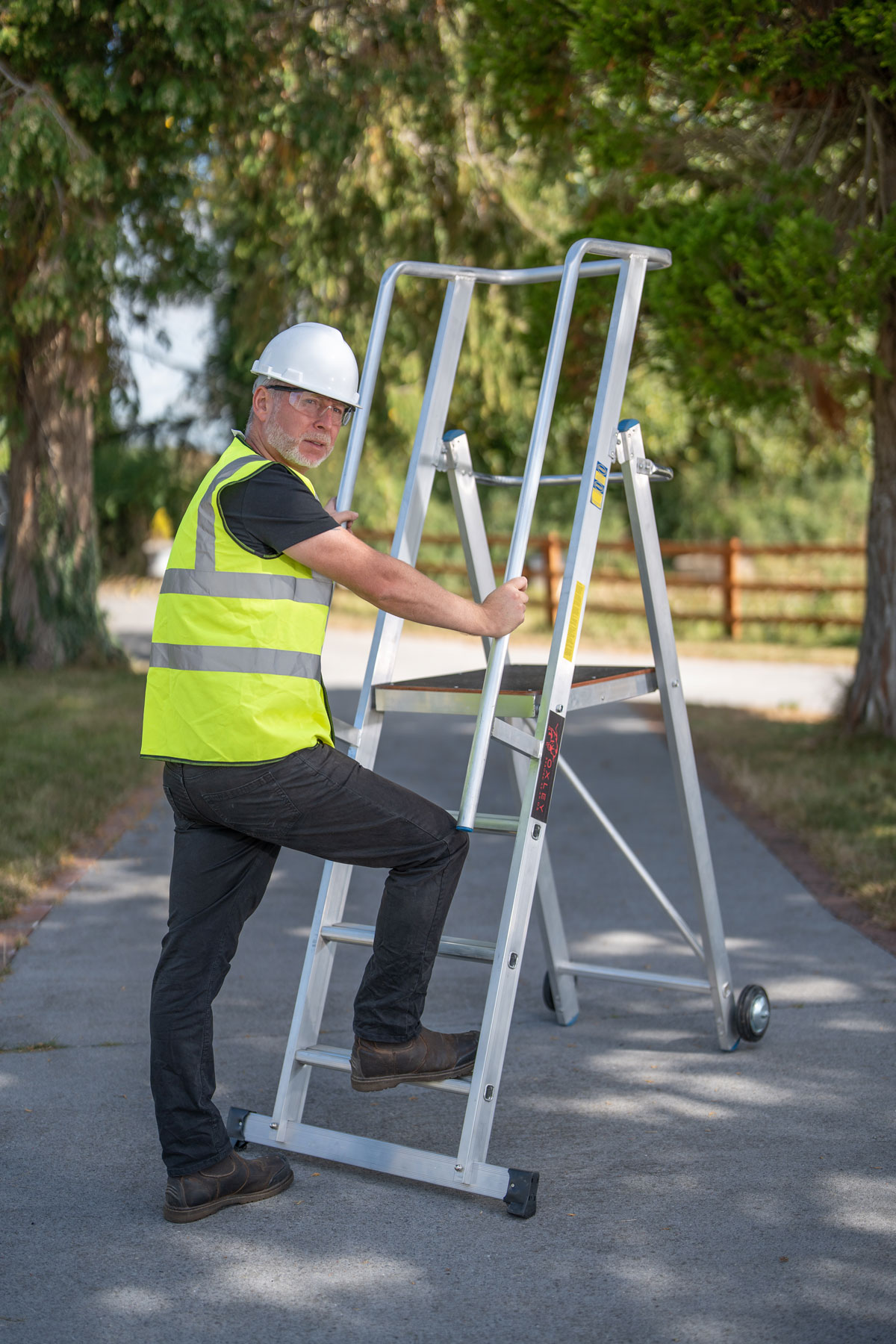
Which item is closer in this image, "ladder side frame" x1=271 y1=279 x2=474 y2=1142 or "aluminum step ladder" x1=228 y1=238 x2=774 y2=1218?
"aluminum step ladder" x1=228 y1=238 x2=774 y2=1218

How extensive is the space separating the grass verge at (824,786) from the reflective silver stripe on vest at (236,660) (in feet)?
11.3

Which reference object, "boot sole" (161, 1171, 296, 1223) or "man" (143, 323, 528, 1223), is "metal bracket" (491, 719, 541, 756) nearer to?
"man" (143, 323, 528, 1223)

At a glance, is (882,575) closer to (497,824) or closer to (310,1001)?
(497,824)

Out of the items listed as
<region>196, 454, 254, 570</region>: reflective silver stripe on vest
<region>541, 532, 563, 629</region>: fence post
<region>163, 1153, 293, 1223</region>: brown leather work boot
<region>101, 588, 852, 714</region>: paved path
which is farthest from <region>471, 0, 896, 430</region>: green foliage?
<region>541, 532, 563, 629</region>: fence post

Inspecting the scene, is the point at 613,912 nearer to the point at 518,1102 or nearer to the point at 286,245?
the point at 518,1102

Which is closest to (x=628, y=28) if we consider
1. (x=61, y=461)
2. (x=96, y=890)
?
(x=96, y=890)

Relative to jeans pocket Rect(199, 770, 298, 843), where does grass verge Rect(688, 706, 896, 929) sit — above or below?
below

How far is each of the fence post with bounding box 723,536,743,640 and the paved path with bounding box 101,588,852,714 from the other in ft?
6.57

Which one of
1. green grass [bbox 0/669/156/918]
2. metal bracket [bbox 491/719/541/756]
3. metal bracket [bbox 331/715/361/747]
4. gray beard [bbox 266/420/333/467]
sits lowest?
green grass [bbox 0/669/156/918]

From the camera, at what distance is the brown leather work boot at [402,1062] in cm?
334

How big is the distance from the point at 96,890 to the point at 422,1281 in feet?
12.6

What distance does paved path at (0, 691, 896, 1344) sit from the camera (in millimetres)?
2844

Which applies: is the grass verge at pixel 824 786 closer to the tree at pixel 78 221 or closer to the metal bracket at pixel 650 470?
the metal bracket at pixel 650 470

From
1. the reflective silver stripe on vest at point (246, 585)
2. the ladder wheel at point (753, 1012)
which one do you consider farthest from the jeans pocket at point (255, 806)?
the ladder wheel at point (753, 1012)
